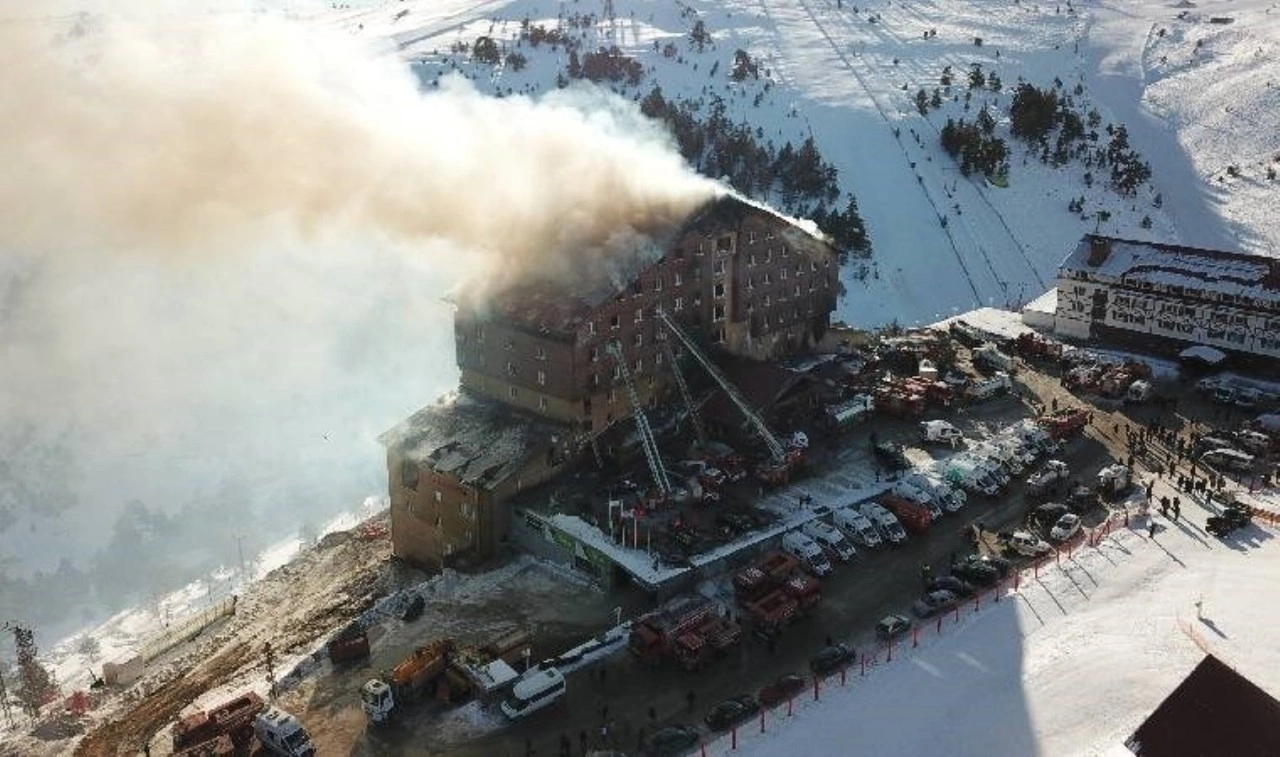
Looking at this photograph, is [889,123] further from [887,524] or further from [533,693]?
[533,693]

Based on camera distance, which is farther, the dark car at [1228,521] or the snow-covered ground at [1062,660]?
the dark car at [1228,521]

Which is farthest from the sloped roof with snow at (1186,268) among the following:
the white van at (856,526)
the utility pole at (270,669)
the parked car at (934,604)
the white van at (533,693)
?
the utility pole at (270,669)

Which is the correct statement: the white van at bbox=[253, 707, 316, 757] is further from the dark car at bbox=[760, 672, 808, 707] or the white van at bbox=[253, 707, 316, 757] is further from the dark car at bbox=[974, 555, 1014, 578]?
the dark car at bbox=[974, 555, 1014, 578]

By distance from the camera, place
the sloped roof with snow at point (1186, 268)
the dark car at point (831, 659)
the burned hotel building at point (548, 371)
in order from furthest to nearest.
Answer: the sloped roof with snow at point (1186, 268), the burned hotel building at point (548, 371), the dark car at point (831, 659)

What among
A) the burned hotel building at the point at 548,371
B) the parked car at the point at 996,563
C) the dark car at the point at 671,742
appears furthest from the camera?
the burned hotel building at the point at 548,371

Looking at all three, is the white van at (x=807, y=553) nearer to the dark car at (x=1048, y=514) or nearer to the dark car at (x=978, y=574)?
the dark car at (x=978, y=574)

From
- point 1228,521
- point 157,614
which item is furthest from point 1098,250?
point 157,614
